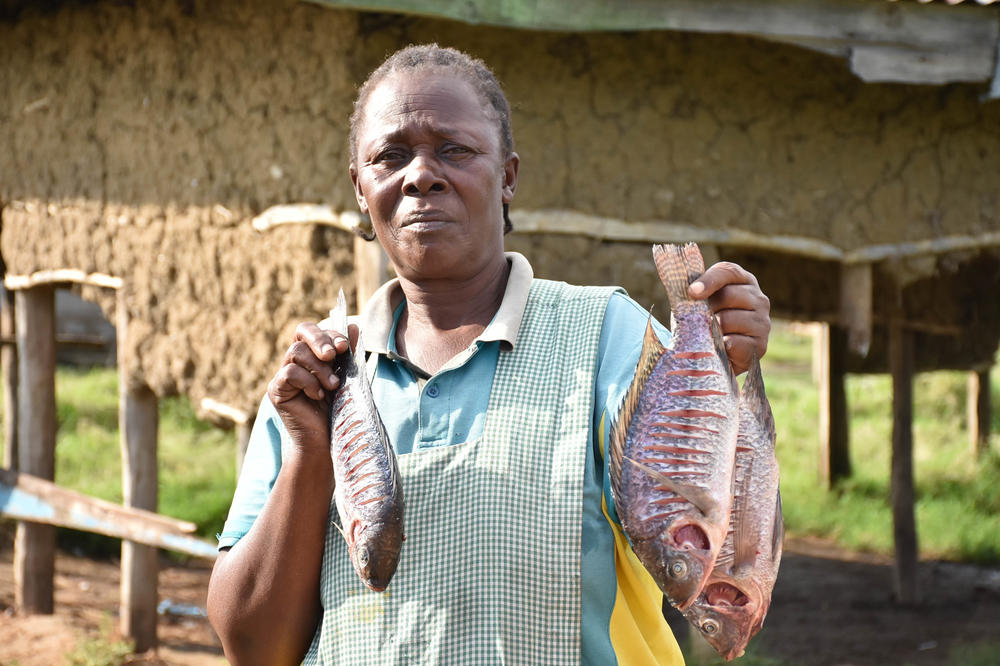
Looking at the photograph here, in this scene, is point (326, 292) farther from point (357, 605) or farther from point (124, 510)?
point (357, 605)

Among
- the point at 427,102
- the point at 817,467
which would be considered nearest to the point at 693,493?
the point at 427,102

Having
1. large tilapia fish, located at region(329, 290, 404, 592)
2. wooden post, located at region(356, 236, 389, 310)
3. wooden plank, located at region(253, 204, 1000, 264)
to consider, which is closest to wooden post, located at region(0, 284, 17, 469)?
wooden plank, located at region(253, 204, 1000, 264)

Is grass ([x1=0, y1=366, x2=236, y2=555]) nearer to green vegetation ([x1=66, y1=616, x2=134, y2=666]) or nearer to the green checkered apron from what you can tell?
green vegetation ([x1=66, y1=616, x2=134, y2=666])

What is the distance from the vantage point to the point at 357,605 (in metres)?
1.70

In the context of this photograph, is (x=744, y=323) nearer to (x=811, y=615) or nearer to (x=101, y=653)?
(x=101, y=653)

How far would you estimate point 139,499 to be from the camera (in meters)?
6.37

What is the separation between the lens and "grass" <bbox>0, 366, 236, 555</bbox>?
356 inches

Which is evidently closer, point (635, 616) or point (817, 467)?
point (635, 616)

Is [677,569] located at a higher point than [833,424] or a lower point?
higher

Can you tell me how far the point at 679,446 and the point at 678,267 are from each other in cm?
26

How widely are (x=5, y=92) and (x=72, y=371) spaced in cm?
1007

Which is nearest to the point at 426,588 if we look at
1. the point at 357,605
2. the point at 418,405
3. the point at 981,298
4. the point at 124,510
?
the point at 357,605

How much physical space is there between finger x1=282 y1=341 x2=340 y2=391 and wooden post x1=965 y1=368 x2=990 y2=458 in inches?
456

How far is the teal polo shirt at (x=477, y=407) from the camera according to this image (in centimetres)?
161
